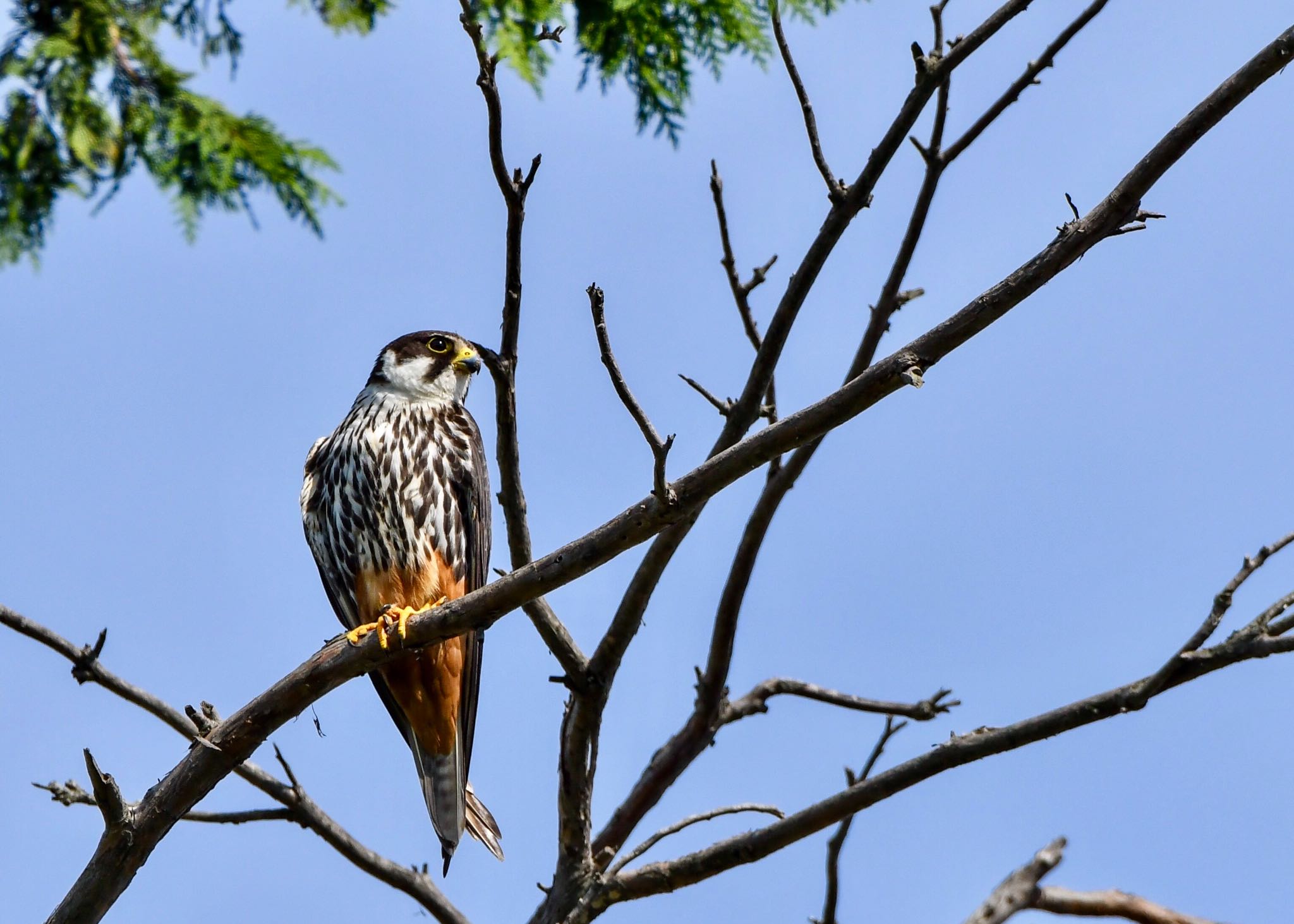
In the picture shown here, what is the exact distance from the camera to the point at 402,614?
3795 mm

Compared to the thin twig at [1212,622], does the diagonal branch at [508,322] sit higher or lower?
higher

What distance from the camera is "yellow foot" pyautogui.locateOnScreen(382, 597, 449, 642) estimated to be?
3.24 m

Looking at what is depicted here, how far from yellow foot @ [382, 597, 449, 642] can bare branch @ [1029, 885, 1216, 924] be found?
1.84 meters

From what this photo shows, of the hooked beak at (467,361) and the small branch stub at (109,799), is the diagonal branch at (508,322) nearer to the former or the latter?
the small branch stub at (109,799)

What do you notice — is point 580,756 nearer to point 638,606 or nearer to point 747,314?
point 638,606

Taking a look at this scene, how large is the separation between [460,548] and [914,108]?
2137mm

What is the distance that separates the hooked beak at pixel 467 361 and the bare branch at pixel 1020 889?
3.57 m

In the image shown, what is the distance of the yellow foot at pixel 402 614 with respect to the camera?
3242 millimetres

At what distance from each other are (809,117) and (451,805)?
2.59m

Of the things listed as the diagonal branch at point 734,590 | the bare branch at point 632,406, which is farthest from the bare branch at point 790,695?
the bare branch at point 632,406

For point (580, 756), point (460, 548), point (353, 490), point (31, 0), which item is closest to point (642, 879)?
point (580, 756)

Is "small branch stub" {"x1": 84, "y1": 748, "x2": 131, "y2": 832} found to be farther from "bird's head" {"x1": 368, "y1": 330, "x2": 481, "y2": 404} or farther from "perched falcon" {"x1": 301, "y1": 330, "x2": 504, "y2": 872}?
"bird's head" {"x1": 368, "y1": 330, "x2": 481, "y2": 404}

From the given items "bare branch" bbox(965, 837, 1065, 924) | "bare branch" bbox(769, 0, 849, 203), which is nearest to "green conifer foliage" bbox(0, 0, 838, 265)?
"bare branch" bbox(769, 0, 849, 203)

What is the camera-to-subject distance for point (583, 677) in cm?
378
